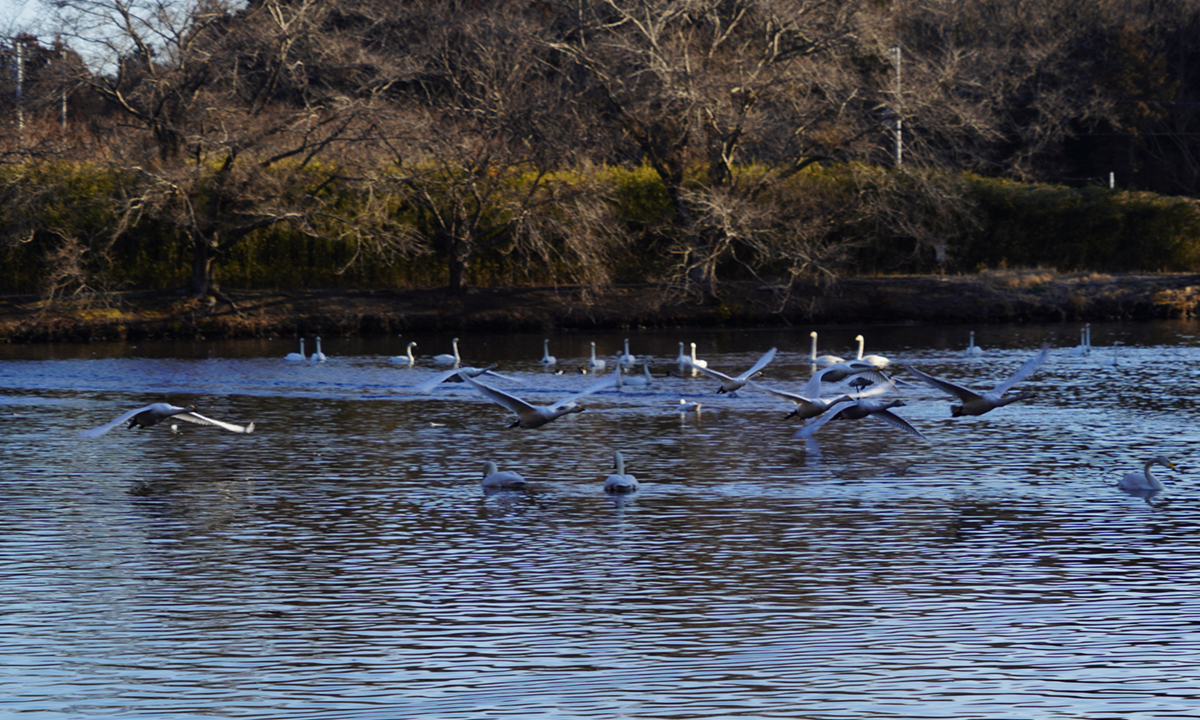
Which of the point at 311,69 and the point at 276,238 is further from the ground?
the point at 311,69

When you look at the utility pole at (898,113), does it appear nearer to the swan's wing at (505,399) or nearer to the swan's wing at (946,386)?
the swan's wing at (946,386)

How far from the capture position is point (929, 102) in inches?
1684

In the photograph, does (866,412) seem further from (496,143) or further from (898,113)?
(496,143)

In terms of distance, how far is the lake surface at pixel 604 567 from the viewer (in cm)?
854

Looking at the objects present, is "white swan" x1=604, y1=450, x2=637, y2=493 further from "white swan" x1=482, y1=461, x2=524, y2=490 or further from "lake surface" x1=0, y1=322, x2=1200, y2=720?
"white swan" x1=482, y1=461, x2=524, y2=490

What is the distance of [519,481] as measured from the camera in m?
15.6

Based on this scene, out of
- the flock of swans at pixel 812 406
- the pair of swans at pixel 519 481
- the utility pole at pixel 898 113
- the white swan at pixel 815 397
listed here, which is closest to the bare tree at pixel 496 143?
the utility pole at pixel 898 113

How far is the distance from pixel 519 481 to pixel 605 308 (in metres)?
29.9

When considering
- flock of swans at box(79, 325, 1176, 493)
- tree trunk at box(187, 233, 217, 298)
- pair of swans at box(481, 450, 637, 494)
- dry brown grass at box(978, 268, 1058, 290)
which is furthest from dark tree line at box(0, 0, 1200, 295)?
pair of swans at box(481, 450, 637, 494)

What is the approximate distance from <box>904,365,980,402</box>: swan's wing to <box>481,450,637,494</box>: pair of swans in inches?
155

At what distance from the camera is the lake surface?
28.0 ft

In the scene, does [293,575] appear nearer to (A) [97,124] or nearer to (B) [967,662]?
(B) [967,662]

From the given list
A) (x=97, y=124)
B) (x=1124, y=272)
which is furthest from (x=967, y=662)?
(x=1124, y=272)

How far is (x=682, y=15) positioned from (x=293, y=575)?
109ft
